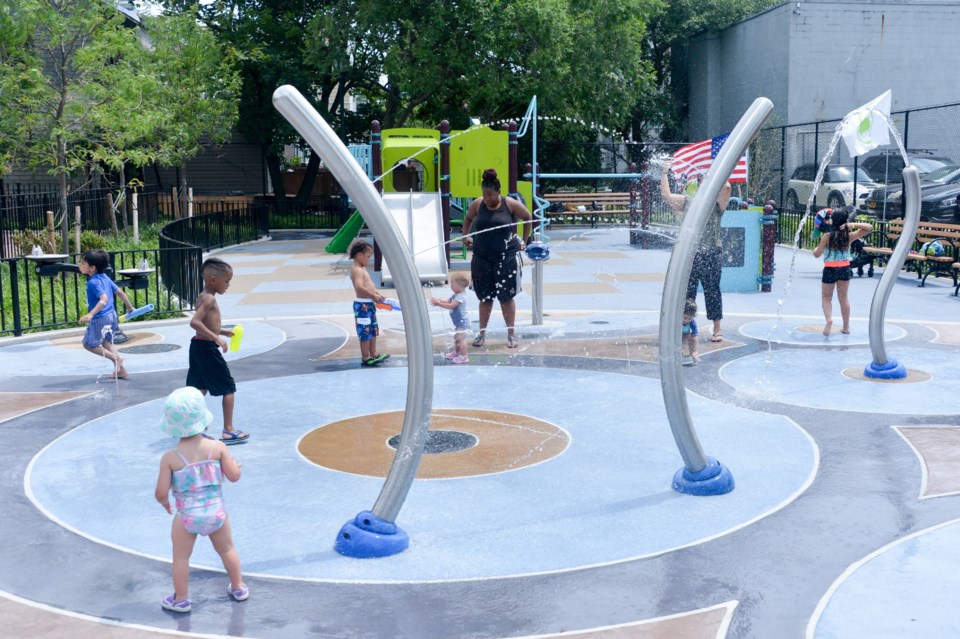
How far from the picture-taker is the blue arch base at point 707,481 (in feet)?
19.9

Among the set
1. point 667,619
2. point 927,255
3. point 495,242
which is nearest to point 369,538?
point 667,619

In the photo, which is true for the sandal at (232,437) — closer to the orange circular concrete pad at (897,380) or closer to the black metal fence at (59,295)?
the black metal fence at (59,295)

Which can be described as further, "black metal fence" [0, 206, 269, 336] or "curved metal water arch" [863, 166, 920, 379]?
"black metal fence" [0, 206, 269, 336]

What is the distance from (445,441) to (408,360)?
7.32ft

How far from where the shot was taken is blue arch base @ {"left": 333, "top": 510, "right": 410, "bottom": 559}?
16.9ft

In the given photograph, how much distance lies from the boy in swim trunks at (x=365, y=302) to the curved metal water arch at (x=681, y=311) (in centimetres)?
379

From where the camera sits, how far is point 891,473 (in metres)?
6.46

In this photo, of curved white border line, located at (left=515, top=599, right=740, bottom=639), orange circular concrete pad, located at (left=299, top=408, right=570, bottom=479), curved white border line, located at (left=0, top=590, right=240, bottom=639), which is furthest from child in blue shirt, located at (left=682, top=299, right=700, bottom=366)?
curved white border line, located at (left=0, top=590, right=240, bottom=639)

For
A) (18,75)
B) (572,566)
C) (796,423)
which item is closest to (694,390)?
(796,423)

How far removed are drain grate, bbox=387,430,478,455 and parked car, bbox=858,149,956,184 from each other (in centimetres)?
2020

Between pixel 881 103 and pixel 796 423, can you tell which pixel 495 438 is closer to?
pixel 796 423

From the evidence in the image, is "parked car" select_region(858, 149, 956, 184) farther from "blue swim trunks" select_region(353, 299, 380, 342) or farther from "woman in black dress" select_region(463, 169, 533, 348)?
"blue swim trunks" select_region(353, 299, 380, 342)

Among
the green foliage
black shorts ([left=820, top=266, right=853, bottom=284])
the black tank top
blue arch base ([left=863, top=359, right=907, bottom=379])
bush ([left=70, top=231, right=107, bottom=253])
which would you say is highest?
the green foliage

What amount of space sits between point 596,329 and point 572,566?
24.3 ft
